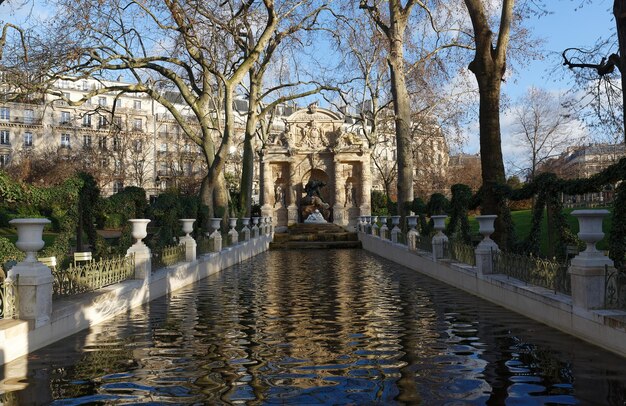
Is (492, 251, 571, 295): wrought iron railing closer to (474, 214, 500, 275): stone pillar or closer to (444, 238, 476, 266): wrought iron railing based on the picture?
(474, 214, 500, 275): stone pillar

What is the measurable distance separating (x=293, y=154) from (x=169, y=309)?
36225 millimetres

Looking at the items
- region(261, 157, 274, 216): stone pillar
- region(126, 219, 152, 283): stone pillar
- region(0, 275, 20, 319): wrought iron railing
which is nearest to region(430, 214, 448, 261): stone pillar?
region(126, 219, 152, 283): stone pillar

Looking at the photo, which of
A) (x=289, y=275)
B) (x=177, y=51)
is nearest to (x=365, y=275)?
(x=289, y=275)

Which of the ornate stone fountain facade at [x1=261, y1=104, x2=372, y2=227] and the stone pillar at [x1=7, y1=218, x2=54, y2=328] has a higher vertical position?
the ornate stone fountain facade at [x1=261, y1=104, x2=372, y2=227]

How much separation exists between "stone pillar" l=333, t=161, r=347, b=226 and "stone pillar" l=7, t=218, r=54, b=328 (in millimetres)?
37876

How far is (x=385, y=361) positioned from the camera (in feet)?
21.1

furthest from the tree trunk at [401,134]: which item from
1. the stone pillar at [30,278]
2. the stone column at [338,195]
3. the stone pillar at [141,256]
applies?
the stone column at [338,195]

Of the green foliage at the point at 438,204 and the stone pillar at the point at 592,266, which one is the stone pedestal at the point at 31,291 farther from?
the green foliage at the point at 438,204

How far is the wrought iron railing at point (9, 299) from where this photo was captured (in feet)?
23.1

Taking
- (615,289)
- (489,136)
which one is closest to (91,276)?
(615,289)

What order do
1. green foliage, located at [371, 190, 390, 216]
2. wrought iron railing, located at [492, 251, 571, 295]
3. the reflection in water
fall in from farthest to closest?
green foliage, located at [371, 190, 390, 216] → wrought iron railing, located at [492, 251, 571, 295] → the reflection in water

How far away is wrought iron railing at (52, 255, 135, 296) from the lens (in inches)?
353

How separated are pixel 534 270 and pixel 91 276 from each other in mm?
7065

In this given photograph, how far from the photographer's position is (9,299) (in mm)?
7129
